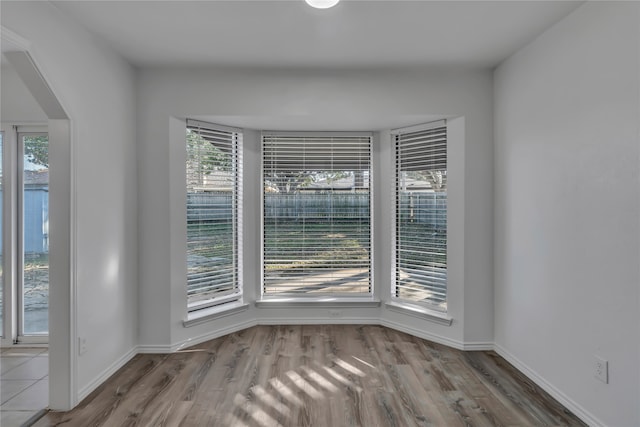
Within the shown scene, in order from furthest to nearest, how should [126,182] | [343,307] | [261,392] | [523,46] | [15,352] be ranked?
[343,307] → [15,352] → [126,182] → [523,46] → [261,392]

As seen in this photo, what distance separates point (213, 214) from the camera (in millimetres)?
3723

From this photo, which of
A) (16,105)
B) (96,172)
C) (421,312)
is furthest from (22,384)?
(421,312)

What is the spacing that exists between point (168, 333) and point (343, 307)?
1821 millimetres

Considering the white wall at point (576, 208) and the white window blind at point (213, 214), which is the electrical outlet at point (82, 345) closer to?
the white window blind at point (213, 214)

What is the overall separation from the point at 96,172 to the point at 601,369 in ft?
12.0

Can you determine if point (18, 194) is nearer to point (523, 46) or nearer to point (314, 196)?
point (314, 196)

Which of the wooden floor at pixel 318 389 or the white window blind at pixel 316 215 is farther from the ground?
the white window blind at pixel 316 215

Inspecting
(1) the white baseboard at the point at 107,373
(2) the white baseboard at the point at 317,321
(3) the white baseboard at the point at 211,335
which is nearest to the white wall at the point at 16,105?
(1) the white baseboard at the point at 107,373

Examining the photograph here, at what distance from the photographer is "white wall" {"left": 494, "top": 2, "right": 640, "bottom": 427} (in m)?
1.97

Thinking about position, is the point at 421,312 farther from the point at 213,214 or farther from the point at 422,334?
the point at 213,214

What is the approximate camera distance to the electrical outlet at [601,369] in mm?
2097

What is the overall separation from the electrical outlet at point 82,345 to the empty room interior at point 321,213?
0.10ft

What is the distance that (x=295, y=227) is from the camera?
13.5 ft

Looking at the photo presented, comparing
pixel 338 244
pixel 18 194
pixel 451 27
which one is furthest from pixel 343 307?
pixel 18 194
